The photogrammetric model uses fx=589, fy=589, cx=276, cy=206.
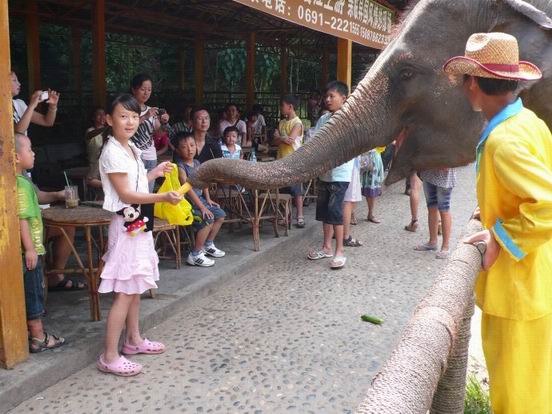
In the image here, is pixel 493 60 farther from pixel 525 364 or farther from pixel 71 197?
pixel 71 197

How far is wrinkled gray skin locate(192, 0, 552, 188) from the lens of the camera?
270cm

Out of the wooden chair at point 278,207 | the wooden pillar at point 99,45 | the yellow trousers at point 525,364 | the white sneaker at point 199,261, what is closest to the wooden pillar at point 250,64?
the wooden pillar at point 99,45

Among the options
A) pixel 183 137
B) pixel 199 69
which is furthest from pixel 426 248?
pixel 199 69

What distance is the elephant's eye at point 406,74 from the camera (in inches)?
114

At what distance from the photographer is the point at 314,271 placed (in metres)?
6.45

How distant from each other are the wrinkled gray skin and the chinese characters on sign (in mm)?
1714

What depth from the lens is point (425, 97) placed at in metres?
2.92

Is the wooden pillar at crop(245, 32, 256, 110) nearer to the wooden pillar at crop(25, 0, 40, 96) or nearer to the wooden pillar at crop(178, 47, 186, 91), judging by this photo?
the wooden pillar at crop(178, 47, 186, 91)

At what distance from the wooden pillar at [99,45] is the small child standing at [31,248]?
6453 millimetres

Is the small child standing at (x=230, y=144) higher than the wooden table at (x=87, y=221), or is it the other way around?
the small child standing at (x=230, y=144)

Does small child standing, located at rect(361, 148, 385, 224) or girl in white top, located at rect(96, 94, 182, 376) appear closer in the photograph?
girl in white top, located at rect(96, 94, 182, 376)

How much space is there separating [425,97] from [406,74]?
5.9 inches

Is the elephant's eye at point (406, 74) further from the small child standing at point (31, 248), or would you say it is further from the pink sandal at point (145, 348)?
the pink sandal at point (145, 348)

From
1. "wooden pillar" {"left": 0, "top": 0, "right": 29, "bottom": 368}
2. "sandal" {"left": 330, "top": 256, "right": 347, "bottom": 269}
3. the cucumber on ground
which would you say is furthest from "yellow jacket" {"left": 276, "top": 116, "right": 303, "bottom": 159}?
"wooden pillar" {"left": 0, "top": 0, "right": 29, "bottom": 368}
